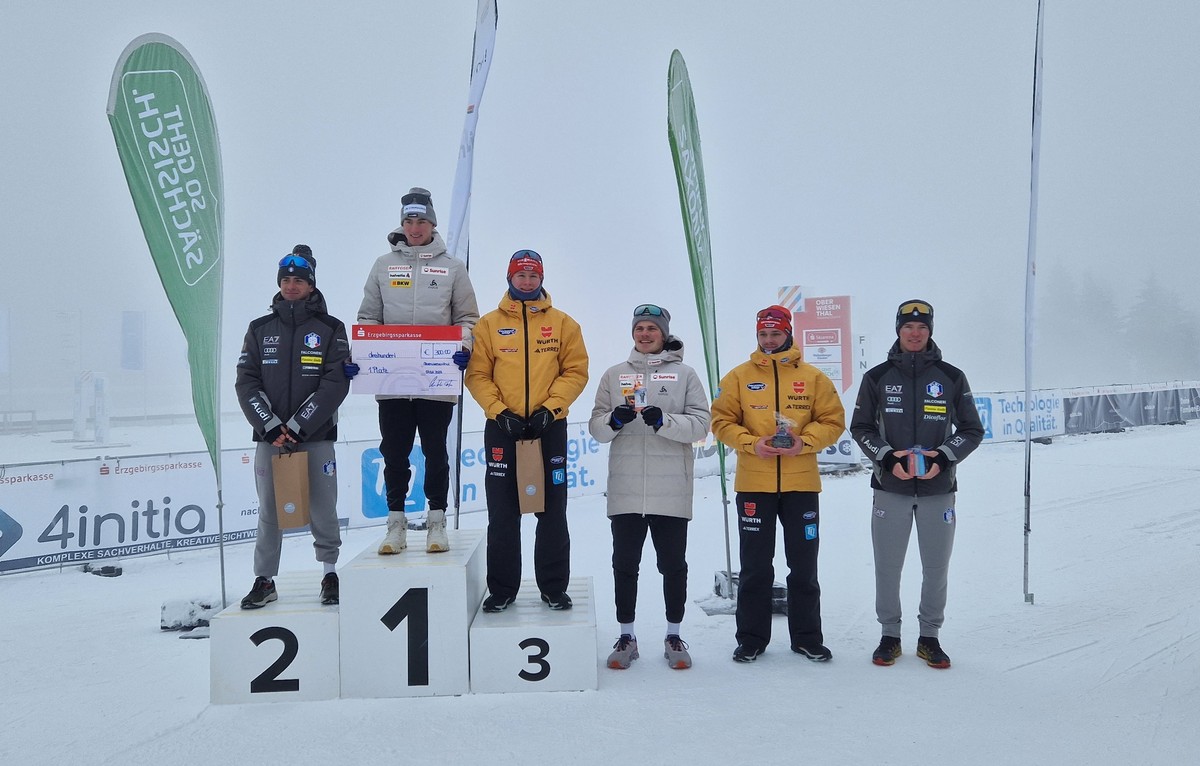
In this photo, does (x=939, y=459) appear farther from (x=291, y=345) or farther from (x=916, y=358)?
(x=291, y=345)

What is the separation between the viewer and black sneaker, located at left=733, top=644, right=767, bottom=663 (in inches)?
150

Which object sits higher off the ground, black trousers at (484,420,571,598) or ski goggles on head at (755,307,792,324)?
ski goggles on head at (755,307,792,324)

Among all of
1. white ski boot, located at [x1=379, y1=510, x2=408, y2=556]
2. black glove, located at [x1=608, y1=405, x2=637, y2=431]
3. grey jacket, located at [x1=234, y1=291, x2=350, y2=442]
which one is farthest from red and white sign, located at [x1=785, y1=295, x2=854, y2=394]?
grey jacket, located at [x1=234, y1=291, x2=350, y2=442]

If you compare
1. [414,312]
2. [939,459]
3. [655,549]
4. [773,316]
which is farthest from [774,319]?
[414,312]

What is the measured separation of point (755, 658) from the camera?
3.84m

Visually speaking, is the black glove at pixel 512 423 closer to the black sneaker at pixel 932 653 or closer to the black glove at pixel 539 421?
the black glove at pixel 539 421

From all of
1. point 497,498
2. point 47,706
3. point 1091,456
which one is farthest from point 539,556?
point 1091,456

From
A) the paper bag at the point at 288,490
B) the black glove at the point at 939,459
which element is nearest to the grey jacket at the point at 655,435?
the black glove at the point at 939,459

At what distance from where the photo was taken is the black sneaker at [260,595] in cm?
352

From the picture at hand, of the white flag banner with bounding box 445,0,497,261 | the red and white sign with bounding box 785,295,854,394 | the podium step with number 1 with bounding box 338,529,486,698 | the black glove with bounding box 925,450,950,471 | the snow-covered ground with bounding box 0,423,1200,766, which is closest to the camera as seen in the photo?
the snow-covered ground with bounding box 0,423,1200,766

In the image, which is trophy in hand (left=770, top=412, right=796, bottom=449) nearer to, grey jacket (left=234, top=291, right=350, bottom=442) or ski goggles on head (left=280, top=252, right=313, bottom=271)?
grey jacket (left=234, top=291, right=350, bottom=442)

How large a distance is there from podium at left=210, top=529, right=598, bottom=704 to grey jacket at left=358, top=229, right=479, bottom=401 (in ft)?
3.34

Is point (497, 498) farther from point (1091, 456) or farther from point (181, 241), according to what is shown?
point (1091, 456)

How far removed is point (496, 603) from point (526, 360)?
1.27 metres
